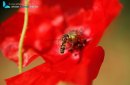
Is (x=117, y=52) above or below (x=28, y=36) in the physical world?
below

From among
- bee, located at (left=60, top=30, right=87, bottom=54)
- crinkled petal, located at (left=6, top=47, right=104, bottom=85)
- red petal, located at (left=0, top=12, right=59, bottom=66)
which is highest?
red petal, located at (left=0, top=12, right=59, bottom=66)

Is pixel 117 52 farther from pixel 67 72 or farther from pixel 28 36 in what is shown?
pixel 28 36

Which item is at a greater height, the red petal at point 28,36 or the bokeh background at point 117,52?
the red petal at point 28,36

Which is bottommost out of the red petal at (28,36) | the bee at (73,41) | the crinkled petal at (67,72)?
the crinkled petal at (67,72)

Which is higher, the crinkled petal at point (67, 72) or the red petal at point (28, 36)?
the red petal at point (28, 36)

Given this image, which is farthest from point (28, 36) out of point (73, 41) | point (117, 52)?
point (117, 52)
